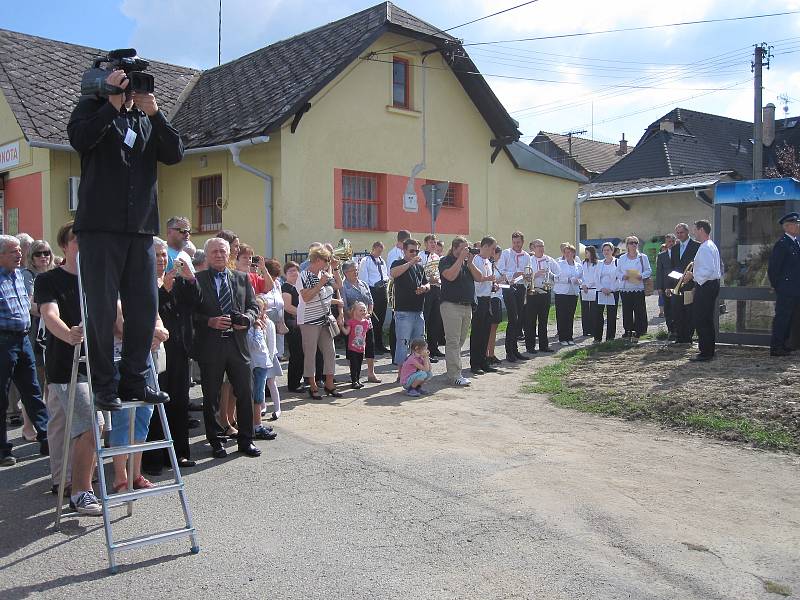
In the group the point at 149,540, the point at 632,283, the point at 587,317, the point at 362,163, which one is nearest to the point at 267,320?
the point at 149,540

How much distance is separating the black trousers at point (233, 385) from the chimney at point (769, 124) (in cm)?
3843

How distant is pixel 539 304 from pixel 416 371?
4332mm

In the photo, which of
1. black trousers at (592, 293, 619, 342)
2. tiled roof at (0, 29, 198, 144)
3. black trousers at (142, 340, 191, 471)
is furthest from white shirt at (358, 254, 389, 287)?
tiled roof at (0, 29, 198, 144)

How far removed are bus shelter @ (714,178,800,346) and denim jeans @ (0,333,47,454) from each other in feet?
32.3

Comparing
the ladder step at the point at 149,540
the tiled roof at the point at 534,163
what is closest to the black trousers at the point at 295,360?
the ladder step at the point at 149,540

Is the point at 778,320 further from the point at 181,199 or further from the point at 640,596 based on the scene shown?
the point at 181,199

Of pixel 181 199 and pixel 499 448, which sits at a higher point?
pixel 181 199

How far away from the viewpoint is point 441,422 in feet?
26.6

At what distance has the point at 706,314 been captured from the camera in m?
10.8

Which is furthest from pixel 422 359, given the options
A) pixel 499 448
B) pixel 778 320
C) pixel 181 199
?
pixel 181 199

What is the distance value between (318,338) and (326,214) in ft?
26.0

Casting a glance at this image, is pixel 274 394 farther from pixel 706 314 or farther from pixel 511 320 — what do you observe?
pixel 706 314

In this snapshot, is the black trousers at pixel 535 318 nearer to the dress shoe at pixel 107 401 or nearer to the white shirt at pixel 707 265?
the white shirt at pixel 707 265

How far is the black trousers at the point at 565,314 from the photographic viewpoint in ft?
45.9
